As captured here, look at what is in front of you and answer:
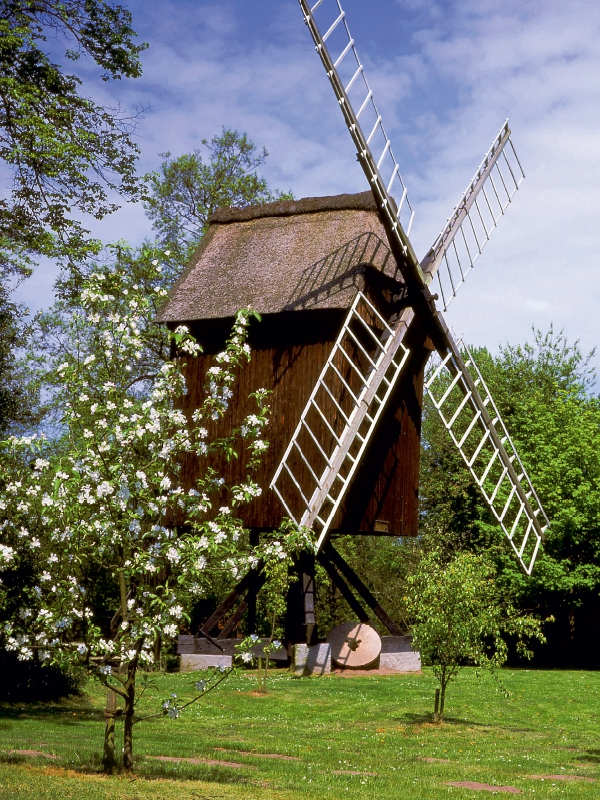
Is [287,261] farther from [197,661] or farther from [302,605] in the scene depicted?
[197,661]

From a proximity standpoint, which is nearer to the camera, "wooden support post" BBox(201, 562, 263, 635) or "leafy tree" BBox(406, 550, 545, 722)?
"leafy tree" BBox(406, 550, 545, 722)

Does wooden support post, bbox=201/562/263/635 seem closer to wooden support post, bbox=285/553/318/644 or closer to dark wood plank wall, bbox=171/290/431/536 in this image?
wooden support post, bbox=285/553/318/644

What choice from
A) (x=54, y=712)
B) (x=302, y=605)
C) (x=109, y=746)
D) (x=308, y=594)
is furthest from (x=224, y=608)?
(x=109, y=746)

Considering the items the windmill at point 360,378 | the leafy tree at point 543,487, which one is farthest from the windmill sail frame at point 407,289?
the leafy tree at point 543,487

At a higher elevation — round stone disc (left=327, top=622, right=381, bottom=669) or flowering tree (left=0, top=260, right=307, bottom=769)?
flowering tree (left=0, top=260, right=307, bottom=769)

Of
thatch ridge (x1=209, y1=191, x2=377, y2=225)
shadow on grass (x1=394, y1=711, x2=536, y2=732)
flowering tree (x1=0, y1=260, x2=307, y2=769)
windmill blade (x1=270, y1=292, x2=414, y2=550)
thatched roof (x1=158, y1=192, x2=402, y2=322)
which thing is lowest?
shadow on grass (x1=394, y1=711, x2=536, y2=732)

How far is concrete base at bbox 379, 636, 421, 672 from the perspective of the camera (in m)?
22.3

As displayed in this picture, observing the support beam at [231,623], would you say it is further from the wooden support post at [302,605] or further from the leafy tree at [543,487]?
the leafy tree at [543,487]

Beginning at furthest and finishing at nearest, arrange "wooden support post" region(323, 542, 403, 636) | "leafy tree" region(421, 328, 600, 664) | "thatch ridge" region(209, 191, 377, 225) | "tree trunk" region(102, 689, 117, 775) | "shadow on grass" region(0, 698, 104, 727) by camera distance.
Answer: "leafy tree" region(421, 328, 600, 664), "wooden support post" region(323, 542, 403, 636), "thatch ridge" region(209, 191, 377, 225), "shadow on grass" region(0, 698, 104, 727), "tree trunk" region(102, 689, 117, 775)

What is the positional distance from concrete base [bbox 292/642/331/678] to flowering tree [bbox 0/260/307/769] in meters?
10.7

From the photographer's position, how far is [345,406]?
19469 mm

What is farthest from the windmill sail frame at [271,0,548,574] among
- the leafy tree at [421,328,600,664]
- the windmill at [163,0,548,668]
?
the leafy tree at [421,328,600,664]

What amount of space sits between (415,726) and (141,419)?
347 inches

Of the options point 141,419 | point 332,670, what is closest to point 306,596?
point 332,670
